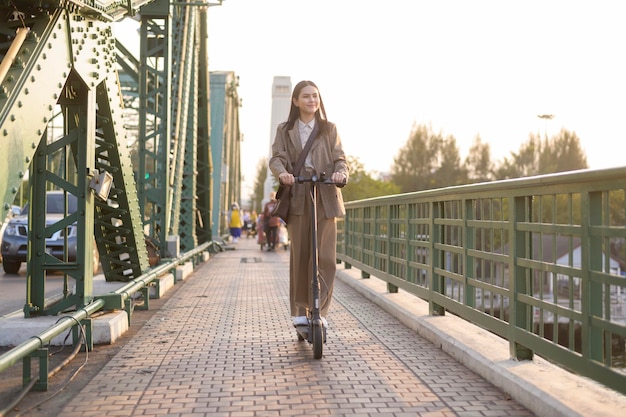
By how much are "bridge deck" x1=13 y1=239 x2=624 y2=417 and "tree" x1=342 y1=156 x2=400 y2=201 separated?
203 feet

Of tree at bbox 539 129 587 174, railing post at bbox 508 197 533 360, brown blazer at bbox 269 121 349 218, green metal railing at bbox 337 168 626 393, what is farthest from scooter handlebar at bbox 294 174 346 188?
tree at bbox 539 129 587 174

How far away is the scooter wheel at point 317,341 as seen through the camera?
5363mm

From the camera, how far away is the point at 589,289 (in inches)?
147

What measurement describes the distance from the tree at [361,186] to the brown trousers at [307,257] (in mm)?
62959

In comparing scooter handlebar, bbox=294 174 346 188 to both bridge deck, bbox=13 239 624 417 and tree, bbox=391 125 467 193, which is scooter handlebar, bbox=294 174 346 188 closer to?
bridge deck, bbox=13 239 624 417

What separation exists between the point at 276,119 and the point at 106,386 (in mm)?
46150

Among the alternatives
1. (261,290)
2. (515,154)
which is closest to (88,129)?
(261,290)

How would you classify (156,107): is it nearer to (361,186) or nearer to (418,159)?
(361,186)

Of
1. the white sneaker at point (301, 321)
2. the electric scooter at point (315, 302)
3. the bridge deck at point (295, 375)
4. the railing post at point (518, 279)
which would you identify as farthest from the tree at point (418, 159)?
the railing post at point (518, 279)

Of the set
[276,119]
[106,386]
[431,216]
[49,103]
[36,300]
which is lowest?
[106,386]

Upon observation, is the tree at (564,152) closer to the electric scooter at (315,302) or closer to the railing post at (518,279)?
the electric scooter at (315,302)

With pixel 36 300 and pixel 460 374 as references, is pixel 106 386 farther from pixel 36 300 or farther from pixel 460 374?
pixel 460 374

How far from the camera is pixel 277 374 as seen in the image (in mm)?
4902

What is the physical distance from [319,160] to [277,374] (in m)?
1.83
